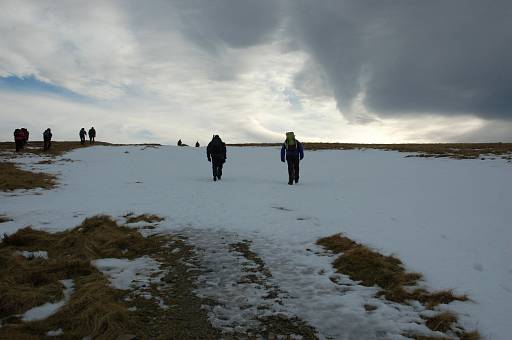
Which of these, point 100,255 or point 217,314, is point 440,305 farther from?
point 100,255

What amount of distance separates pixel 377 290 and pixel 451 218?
5.84m

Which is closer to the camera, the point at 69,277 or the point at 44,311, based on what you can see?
the point at 44,311

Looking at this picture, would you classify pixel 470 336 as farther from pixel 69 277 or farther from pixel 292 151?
pixel 292 151

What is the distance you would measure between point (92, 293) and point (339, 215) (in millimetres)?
8160

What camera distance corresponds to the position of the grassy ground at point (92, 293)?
4.80 metres

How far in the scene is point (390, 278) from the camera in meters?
6.71

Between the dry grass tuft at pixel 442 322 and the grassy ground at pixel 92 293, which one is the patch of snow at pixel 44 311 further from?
the dry grass tuft at pixel 442 322

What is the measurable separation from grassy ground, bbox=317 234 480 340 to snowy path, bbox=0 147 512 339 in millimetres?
243

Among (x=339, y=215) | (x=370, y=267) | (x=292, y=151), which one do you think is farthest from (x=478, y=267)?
(x=292, y=151)

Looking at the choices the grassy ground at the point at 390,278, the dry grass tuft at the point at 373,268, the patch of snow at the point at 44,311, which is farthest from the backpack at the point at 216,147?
the patch of snow at the point at 44,311

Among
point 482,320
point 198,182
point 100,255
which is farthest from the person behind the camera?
point 198,182

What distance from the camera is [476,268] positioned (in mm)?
7090

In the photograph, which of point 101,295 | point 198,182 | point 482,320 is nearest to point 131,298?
point 101,295

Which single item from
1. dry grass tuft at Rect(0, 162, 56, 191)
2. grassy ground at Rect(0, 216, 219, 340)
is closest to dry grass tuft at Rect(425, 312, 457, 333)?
grassy ground at Rect(0, 216, 219, 340)
